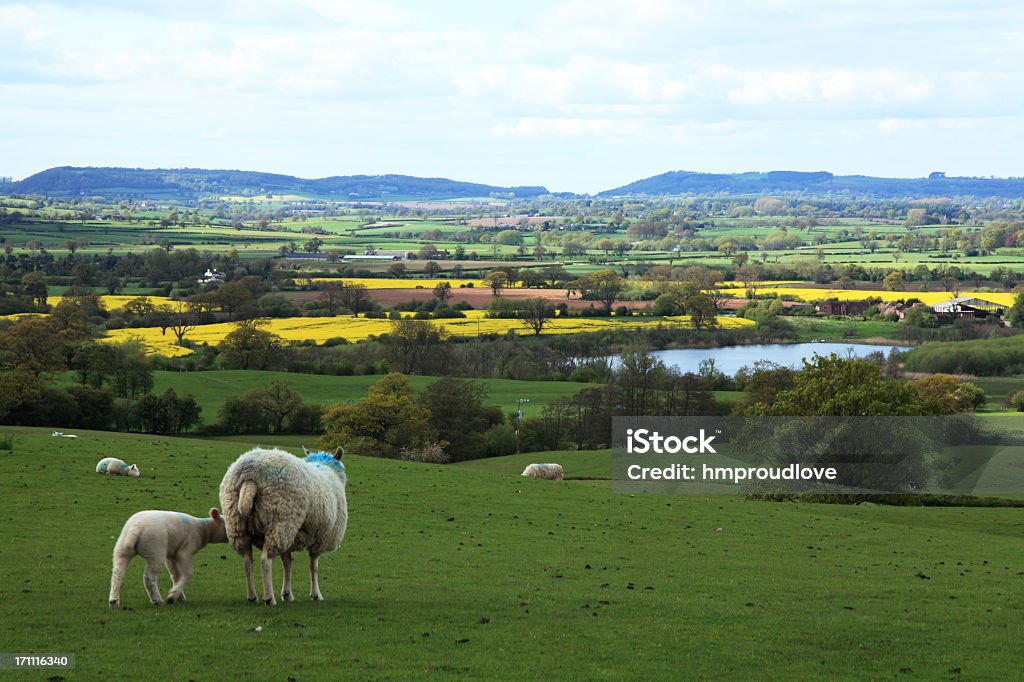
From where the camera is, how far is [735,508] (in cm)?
3278

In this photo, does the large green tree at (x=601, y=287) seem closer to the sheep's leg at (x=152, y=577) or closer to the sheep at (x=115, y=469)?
the sheep at (x=115, y=469)

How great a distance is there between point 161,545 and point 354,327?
10881 cm

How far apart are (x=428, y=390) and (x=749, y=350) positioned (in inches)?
2555

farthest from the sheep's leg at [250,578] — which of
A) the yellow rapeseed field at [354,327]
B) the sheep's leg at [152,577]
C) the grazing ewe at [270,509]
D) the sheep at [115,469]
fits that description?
the yellow rapeseed field at [354,327]

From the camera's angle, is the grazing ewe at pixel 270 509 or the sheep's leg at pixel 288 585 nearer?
the grazing ewe at pixel 270 509

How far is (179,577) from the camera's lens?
15.7 meters

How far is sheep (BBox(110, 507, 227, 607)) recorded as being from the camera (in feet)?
49.3

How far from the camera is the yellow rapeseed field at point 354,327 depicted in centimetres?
11331

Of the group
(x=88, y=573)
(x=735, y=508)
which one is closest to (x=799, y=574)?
(x=735, y=508)

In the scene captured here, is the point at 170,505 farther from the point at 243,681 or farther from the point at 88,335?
the point at 88,335

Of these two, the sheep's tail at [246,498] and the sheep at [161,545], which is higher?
the sheep's tail at [246,498]

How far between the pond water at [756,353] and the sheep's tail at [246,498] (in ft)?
296

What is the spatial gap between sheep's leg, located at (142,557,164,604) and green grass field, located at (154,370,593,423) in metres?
58.3

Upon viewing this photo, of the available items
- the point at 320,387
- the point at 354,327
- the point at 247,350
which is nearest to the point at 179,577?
the point at 320,387
